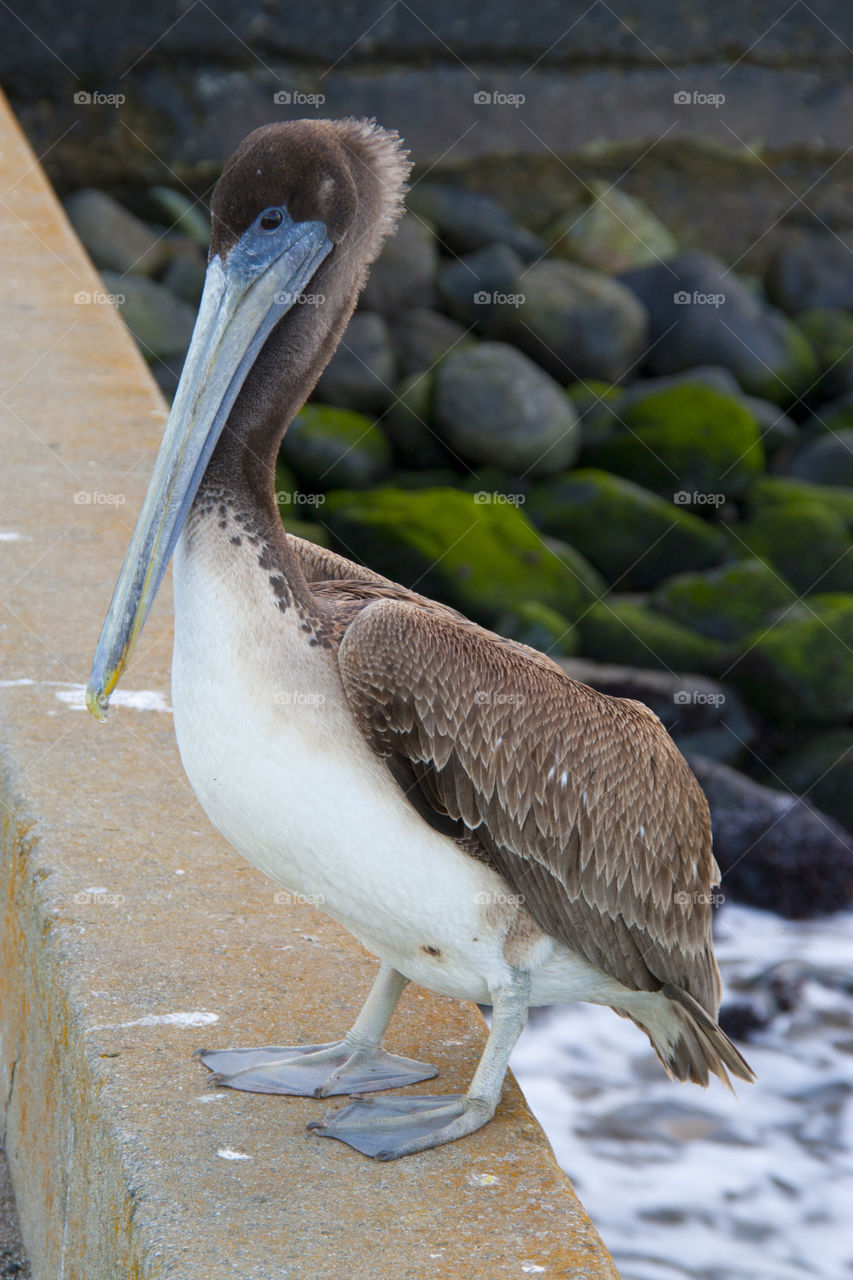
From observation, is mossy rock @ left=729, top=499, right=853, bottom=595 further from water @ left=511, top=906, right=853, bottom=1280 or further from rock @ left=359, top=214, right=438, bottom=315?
rock @ left=359, top=214, right=438, bottom=315

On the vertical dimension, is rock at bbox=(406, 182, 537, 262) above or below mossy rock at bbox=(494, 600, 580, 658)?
above

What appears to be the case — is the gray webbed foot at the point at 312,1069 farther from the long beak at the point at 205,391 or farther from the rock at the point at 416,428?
the rock at the point at 416,428

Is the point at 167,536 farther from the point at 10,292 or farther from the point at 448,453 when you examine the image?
the point at 448,453

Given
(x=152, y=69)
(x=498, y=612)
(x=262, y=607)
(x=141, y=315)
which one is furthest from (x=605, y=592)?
(x=262, y=607)

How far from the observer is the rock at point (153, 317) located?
9938mm

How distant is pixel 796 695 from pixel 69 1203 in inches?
246

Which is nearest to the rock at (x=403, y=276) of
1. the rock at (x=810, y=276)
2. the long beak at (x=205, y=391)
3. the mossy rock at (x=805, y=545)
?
the rock at (x=810, y=276)

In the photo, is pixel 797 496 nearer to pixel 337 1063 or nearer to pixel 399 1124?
pixel 337 1063

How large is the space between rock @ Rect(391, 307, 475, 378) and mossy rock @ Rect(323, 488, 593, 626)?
190cm

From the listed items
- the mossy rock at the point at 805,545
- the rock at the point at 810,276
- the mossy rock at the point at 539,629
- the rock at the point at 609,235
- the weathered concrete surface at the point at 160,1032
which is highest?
the weathered concrete surface at the point at 160,1032

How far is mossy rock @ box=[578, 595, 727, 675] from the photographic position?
8.77 metres

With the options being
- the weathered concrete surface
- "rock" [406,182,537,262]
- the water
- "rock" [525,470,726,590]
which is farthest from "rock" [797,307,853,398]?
Result: the weathered concrete surface

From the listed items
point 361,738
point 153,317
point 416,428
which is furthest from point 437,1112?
point 153,317

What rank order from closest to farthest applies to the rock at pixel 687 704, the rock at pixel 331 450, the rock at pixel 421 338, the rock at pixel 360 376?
the rock at pixel 687 704
the rock at pixel 331 450
the rock at pixel 360 376
the rock at pixel 421 338
